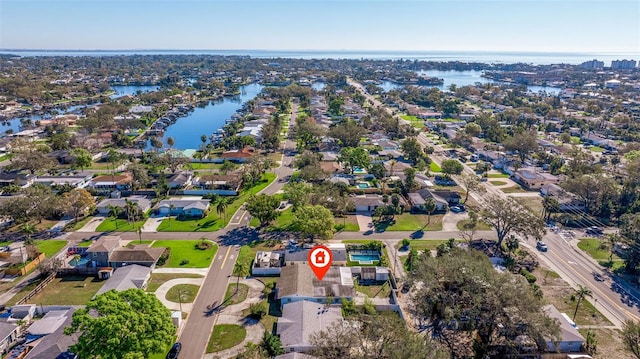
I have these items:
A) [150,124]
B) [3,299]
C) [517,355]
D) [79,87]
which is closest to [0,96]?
[79,87]

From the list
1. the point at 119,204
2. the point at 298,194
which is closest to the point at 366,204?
the point at 298,194

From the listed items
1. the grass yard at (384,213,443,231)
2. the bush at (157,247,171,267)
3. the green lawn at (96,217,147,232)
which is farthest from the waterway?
the grass yard at (384,213,443,231)

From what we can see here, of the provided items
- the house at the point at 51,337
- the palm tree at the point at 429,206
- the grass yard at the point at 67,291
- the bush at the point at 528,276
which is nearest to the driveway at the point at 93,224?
the grass yard at the point at 67,291

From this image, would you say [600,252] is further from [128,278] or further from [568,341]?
[128,278]

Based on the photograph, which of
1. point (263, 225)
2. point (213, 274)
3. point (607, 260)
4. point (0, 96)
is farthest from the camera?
point (0, 96)

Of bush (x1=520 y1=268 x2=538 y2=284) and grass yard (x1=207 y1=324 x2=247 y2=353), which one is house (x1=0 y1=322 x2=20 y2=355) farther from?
bush (x1=520 y1=268 x2=538 y2=284)

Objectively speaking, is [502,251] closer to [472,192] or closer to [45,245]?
[472,192]

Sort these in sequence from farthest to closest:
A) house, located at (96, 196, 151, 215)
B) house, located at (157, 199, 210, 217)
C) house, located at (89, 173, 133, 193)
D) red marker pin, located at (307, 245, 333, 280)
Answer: house, located at (89, 173, 133, 193), house, located at (157, 199, 210, 217), house, located at (96, 196, 151, 215), red marker pin, located at (307, 245, 333, 280)
